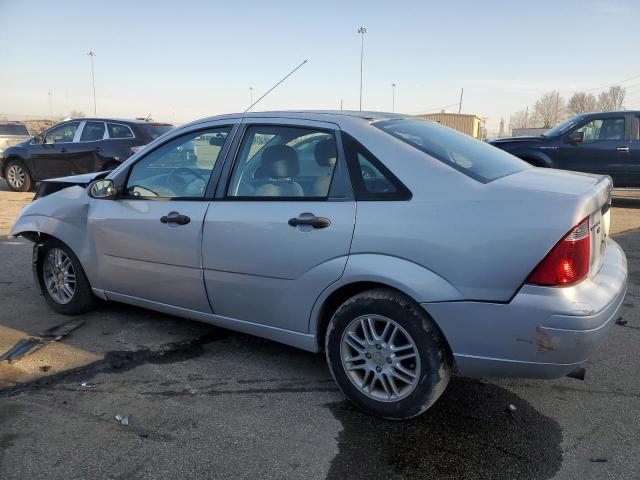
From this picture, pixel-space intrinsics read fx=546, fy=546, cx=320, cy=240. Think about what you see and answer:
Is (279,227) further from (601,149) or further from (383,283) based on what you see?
(601,149)

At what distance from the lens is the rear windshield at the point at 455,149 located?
2947 mm

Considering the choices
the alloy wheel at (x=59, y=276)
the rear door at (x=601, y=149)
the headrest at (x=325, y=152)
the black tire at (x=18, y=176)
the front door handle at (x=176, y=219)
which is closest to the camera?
the headrest at (x=325, y=152)

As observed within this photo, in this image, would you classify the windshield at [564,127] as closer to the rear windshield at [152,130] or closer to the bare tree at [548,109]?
the rear windshield at [152,130]

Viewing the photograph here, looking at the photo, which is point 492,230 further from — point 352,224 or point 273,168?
point 273,168

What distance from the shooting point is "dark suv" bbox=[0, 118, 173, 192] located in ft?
36.4

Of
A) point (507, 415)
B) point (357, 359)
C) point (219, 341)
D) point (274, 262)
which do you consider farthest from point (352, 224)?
point (219, 341)

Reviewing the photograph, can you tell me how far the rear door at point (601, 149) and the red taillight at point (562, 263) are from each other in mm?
9157

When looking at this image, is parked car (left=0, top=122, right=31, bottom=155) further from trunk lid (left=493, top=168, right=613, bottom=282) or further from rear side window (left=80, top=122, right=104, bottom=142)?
trunk lid (left=493, top=168, right=613, bottom=282)

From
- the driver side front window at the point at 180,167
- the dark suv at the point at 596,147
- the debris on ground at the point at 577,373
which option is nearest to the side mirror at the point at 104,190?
the driver side front window at the point at 180,167

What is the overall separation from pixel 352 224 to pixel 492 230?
28.5 inches

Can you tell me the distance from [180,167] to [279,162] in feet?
2.92

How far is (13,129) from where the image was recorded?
17.4 meters

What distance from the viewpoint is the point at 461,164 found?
9.72 feet

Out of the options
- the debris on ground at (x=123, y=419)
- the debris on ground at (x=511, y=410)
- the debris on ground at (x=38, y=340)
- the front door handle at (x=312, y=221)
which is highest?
the front door handle at (x=312, y=221)
